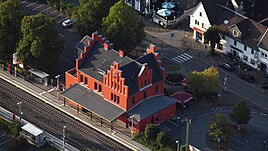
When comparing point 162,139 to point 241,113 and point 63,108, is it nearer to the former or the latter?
point 241,113

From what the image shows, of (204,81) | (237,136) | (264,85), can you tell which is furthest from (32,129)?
(264,85)

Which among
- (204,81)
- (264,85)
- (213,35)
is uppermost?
(213,35)

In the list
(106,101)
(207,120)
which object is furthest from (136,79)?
(207,120)

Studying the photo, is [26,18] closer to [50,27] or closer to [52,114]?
[50,27]

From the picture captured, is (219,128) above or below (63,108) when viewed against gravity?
above

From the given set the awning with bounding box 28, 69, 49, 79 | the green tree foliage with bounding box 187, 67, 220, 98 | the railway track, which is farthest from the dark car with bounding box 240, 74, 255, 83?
the awning with bounding box 28, 69, 49, 79

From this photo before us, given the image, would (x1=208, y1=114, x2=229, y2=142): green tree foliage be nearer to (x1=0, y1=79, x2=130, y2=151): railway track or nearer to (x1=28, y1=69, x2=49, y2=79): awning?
(x1=0, y1=79, x2=130, y2=151): railway track
